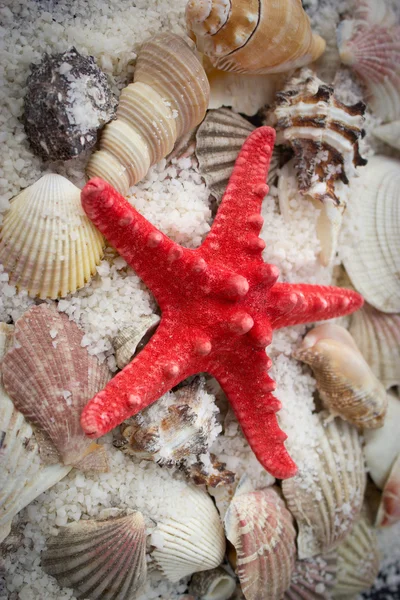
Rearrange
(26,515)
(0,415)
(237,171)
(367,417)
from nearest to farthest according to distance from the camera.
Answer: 1. (0,415)
2. (26,515)
3. (237,171)
4. (367,417)

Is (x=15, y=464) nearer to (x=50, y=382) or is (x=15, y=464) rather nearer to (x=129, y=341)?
(x=50, y=382)

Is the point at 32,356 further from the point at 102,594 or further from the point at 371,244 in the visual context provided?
the point at 371,244

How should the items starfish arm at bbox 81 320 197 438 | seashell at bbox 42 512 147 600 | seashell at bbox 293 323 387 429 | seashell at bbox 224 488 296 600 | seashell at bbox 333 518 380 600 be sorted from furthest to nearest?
seashell at bbox 333 518 380 600, seashell at bbox 293 323 387 429, seashell at bbox 224 488 296 600, seashell at bbox 42 512 147 600, starfish arm at bbox 81 320 197 438

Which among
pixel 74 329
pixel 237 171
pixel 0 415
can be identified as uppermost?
pixel 237 171

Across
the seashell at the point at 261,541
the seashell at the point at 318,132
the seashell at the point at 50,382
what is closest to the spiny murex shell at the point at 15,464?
the seashell at the point at 50,382

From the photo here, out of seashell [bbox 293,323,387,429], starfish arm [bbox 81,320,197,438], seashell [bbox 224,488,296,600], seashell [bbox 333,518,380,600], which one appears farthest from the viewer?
seashell [bbox 333,518,380,600]

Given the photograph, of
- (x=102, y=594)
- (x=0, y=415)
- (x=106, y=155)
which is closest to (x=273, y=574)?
(x=102, y=594)

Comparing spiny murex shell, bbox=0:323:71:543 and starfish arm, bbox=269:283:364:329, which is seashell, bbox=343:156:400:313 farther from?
spiny murex shell, bbox=0:323:71:543

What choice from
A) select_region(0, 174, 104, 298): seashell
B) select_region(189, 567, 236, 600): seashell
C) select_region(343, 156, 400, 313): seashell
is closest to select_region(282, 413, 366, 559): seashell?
select_region(189, 567, 236, 600): seashell
